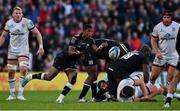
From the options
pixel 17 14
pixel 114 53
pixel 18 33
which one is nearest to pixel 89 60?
pixel 114 53

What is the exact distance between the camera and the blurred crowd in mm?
30648

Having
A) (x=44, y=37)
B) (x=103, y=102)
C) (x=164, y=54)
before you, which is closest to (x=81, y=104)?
(x=103, y=102)

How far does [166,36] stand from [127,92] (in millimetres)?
2016

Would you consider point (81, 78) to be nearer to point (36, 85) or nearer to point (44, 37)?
point (36, 85)

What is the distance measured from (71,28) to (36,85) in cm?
546

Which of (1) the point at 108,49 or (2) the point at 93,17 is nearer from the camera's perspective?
(1) the point at 108,49

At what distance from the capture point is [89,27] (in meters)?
18.2

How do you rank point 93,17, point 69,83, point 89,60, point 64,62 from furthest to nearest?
1. point 93,17
2. point 89,60
3. point 64,62
4. point 69,83

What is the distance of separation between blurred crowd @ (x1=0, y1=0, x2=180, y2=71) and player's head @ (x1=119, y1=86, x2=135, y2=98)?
11514mm

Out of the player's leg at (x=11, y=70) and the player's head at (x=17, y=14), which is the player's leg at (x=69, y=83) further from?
the player's head at (x=17, y=14)

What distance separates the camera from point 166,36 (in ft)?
62.6

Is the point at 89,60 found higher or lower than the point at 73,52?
lower

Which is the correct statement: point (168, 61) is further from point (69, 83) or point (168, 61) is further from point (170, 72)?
point (69, 83)

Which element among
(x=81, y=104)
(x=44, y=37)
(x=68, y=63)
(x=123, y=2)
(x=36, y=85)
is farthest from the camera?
(x=123, y=2)
